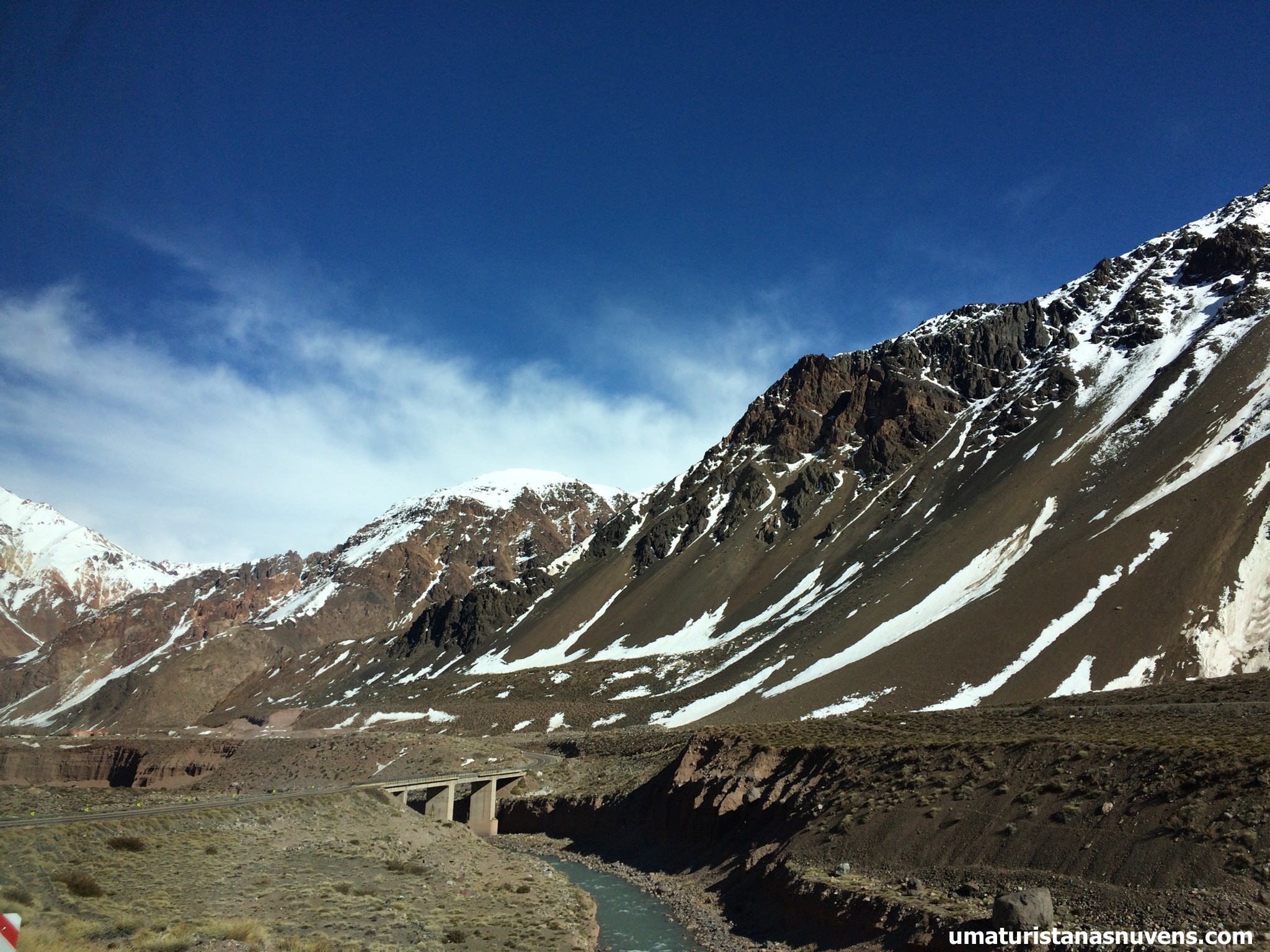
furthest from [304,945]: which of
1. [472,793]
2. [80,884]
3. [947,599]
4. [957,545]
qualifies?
[957,545]

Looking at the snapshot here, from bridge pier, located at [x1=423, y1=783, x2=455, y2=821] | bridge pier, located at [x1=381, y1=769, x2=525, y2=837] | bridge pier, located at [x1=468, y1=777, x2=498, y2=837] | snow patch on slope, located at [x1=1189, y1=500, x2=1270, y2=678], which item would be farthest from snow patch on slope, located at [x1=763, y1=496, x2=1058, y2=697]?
bridge pier, located at [x1=423, y1=783, x2=455, y2=821]

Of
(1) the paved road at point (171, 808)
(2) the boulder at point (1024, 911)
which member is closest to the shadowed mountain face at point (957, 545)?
(1) the paved road at point (171, 808)

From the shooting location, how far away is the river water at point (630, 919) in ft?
99.8

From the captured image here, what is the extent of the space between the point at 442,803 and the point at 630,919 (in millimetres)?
28957

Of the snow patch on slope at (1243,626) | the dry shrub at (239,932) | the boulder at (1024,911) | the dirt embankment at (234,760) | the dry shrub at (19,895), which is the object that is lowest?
the dirt embankment at (234,760)

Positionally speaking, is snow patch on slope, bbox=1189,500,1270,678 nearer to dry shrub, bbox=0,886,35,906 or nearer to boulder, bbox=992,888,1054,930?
boulder, bbox=992,888,1054,930

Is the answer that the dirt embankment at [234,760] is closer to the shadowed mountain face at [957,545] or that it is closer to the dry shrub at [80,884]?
the shadowed mountain face at [957,545]

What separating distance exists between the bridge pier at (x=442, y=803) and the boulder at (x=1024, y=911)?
46.5 metres

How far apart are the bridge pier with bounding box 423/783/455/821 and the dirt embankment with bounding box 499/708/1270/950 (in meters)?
19.4

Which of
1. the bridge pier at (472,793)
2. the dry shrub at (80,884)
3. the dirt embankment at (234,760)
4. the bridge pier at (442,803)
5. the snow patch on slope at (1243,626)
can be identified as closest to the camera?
the dry shrub at (80,884)

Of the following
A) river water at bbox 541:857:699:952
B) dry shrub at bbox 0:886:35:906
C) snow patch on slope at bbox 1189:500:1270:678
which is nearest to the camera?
Result: dry shrub at bbox 0:886:35:906

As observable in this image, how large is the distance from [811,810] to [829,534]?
11156 cm

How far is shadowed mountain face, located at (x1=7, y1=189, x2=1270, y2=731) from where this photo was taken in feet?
252

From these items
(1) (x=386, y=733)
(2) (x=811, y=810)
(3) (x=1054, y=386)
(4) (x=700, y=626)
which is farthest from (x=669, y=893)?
(3) (x=1054, y=386)
